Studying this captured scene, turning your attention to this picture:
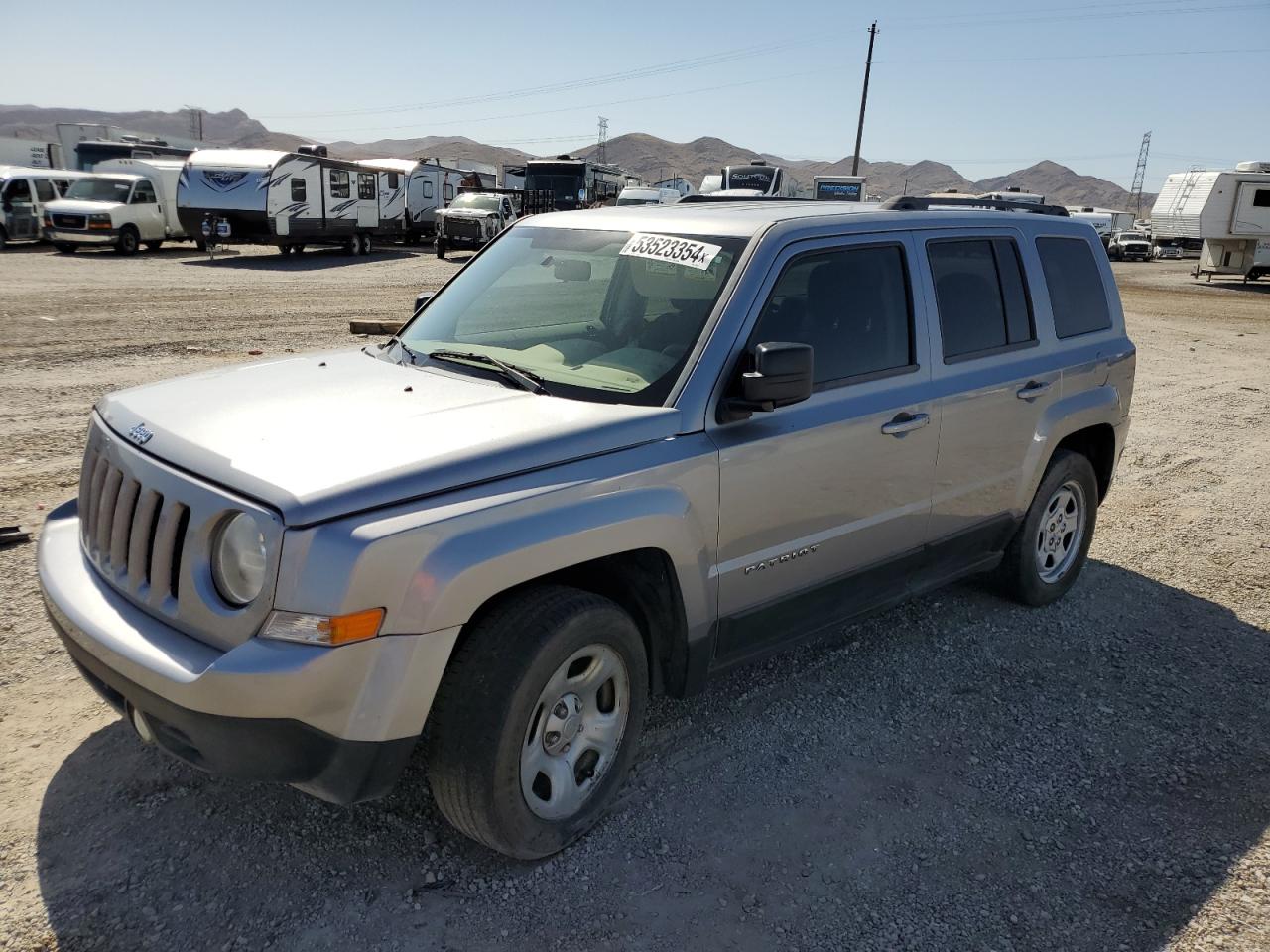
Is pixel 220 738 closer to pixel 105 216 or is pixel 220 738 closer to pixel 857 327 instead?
pixel 857 327

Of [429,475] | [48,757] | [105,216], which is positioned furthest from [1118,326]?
[105,216]

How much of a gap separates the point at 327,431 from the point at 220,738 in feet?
3.08

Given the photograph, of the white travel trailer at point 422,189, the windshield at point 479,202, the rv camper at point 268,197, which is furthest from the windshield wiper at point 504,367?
the white travel trailer at point 422,189

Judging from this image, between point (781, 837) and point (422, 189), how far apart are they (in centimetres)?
3374

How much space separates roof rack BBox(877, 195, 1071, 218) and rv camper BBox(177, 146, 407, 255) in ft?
77.1

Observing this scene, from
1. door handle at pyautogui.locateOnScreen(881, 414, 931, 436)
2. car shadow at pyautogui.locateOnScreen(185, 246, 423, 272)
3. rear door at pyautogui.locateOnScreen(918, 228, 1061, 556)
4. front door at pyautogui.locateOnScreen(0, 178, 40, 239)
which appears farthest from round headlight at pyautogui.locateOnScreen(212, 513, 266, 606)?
front door at pyautogui.locateOnScreen(0, 178, 40, 239)

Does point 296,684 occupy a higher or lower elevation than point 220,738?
higher

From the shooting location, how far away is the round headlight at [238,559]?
262 centimetres

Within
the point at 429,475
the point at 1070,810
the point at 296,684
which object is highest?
the point at 429,475

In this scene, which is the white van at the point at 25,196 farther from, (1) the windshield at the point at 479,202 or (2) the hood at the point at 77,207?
(1) the windshield at the point at 479,202

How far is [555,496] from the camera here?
288 centimetres

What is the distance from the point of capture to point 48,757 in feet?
11.5

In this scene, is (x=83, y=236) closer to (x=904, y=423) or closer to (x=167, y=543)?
(x=167, y=543)

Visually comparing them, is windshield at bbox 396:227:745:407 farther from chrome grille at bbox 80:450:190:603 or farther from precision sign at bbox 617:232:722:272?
chrome grille at bbox 80:450:190:603
